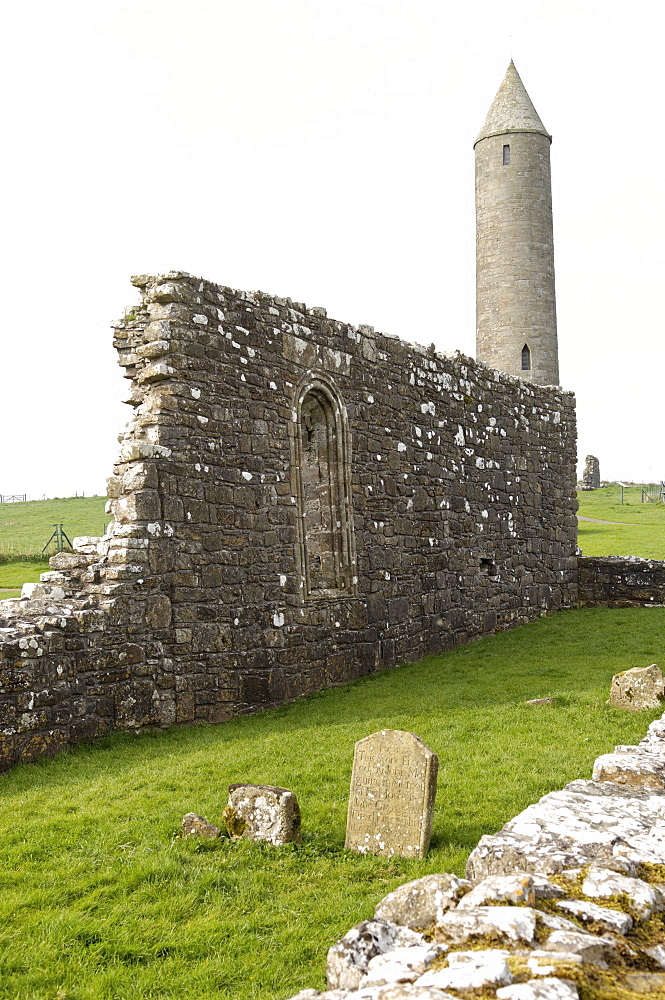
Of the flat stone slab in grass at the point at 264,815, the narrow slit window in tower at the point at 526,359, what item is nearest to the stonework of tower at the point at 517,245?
the narrow slit window in tower at the point at 526,359

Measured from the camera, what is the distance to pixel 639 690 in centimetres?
961

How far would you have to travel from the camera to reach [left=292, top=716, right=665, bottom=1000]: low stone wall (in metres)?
2.79

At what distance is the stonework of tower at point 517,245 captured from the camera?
2836cm

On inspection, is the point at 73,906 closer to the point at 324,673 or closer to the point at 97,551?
the point at 97,551

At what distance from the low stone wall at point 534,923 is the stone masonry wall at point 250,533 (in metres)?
5.22

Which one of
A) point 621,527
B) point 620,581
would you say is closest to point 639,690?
point 620,581

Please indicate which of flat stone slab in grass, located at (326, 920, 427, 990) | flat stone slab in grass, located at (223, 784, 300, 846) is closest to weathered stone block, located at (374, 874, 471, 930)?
flat stone slab in grass, located at (326, 920, 427, 990)

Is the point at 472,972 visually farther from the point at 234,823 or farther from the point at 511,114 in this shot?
the point at 511,114

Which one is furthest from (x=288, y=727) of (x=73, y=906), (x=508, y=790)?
(x=73, y=906)

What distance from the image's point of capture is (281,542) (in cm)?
1117

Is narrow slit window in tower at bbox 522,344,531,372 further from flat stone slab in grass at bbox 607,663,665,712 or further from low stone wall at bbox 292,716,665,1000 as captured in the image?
low stone wall at bbox 292,716,665,1000

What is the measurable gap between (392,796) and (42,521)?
35172mm

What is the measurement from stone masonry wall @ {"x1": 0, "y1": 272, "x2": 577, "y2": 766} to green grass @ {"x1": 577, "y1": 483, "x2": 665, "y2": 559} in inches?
555

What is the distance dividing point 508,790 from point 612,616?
12.0m
